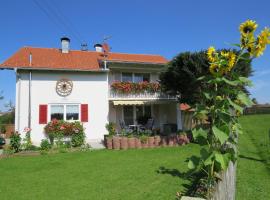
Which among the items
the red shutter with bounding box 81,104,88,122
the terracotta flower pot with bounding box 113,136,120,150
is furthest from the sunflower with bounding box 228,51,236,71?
the red shutter with bounding box 81,104,88,122

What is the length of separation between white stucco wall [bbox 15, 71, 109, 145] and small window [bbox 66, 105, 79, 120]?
0.39 m

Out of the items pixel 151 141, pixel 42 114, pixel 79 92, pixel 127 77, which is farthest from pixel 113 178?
pixel 127 77

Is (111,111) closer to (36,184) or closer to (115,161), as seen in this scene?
(115,161)

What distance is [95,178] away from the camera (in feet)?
27.6

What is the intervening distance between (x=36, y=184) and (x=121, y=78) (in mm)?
14299

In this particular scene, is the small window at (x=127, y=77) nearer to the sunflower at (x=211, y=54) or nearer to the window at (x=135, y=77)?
the window at (x=135, y=77)

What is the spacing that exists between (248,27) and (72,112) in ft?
55.3

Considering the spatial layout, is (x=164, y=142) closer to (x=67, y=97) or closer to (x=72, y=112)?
(x=72, y=112)

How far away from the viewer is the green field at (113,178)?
260 inches

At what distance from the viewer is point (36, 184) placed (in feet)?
26.0

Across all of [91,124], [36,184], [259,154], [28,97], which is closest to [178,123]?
[91,124]

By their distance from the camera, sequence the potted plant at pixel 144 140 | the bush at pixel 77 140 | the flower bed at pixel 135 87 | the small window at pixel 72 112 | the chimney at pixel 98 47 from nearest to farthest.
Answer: the potted plant at pixel 144 140
the bush at pixel 77 140
the small window at pixel 72 112
the flower bed at pixel 135 87
the chimney at pixel 98 47

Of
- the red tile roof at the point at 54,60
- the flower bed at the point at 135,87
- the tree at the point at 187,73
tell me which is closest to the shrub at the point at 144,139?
the tree at the point at 187,73

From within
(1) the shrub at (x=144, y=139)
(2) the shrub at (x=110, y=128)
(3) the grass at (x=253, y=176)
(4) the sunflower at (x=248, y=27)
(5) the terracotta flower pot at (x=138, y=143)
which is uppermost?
(4) the sunflower at (x=248, y=27)
